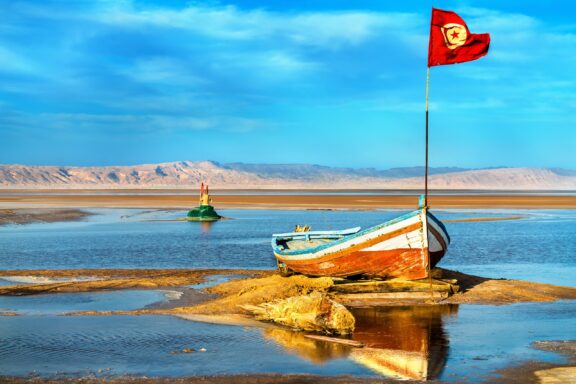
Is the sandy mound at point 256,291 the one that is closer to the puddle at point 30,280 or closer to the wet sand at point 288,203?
the puddle at point 30,280

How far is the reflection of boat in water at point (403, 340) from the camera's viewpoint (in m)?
12.9

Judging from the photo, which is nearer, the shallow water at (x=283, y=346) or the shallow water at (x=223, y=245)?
the shallow water at (x=283, y=346)

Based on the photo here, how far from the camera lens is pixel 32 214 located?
60.1 meters

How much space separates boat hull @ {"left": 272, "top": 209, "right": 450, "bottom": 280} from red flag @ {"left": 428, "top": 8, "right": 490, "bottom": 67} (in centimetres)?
385

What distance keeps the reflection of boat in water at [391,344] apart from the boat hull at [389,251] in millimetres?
2124

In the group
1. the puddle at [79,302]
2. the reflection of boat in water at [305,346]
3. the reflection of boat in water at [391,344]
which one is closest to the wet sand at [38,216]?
the puddle at [79,302]

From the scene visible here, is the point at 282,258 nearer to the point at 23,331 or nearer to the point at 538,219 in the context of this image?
the point at 23,331

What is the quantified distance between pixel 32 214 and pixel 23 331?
46.7m

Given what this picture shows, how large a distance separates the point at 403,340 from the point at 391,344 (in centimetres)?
43


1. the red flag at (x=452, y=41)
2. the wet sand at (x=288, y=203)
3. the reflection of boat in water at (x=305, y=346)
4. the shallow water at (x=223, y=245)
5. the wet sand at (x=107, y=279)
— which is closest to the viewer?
the reflection of boat in water at (x=305, y=346)

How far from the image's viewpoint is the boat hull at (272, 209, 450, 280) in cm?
1988

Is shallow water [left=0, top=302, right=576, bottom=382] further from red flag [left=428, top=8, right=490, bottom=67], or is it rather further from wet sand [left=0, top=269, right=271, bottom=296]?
red flag [left=428, top=8, right=490, bottom=67]

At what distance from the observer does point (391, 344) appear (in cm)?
1477

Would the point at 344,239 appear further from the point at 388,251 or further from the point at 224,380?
the point at 224,380
